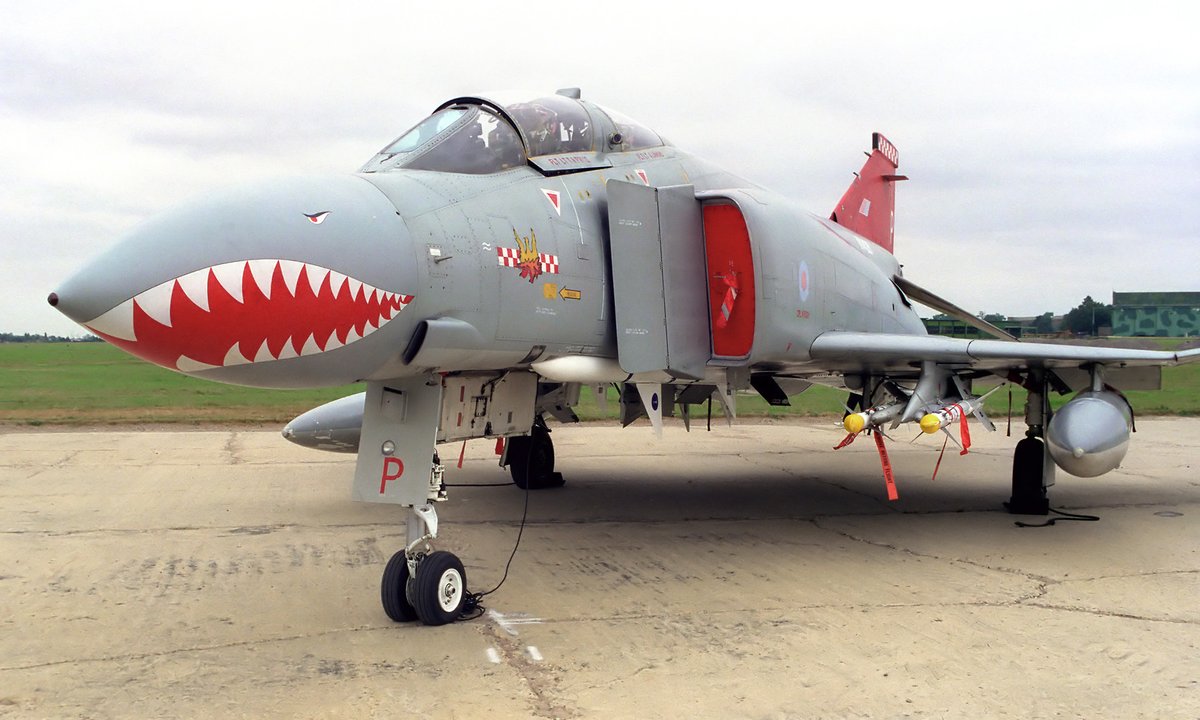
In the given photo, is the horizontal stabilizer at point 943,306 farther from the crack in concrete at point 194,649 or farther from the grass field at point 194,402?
the crack in concrete at point 194,649

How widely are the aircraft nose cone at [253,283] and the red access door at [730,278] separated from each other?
2.84 m

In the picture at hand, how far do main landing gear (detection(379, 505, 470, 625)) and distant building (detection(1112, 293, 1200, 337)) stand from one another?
19.9 m

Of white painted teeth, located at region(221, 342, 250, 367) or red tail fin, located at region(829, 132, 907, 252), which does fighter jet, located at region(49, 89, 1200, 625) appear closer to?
white painted teeth, located at region(221, 342, 250, 367)

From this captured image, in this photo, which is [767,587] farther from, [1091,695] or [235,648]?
[235,648]

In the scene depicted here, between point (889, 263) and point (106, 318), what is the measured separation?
8.75m

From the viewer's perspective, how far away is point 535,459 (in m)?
10.8

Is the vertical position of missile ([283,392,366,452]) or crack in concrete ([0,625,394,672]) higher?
missile ([283,392,366,452])

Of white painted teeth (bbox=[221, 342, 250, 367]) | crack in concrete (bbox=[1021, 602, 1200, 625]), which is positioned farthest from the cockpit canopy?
crack in concrete (bbox=[1021, 602, 1200, 625])

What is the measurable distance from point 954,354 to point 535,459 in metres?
4.80

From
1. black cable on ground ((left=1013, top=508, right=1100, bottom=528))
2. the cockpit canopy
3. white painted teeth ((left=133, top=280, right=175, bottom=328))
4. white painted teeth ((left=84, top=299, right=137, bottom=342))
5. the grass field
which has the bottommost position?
the grass field

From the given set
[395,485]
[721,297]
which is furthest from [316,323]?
[721,297]

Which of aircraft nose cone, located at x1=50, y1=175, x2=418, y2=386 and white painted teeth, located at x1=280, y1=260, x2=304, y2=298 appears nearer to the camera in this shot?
aircraft nose cone, located at x1=50, y1=175, x2=418, y2=386

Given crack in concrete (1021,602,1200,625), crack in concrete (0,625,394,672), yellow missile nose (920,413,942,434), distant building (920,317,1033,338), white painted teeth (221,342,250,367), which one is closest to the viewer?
white painted teeth (221,342,250,367)

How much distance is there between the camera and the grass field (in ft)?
59.3
